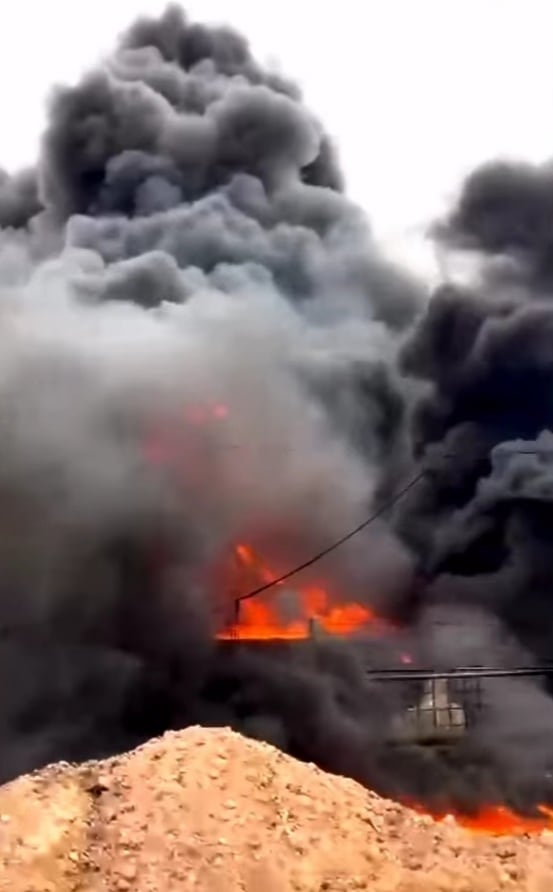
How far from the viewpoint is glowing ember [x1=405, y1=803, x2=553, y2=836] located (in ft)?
33.2

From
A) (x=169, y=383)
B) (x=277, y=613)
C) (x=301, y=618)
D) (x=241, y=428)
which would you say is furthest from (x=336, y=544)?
(x=169, y=383)

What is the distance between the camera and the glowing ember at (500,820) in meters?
10.1

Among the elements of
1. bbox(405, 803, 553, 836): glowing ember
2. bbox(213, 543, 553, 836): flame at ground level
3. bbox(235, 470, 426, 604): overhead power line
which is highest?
bbox(235, 470, 426, 604): overhead power line

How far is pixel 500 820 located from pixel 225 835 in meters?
4.27

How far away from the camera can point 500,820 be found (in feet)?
34.1

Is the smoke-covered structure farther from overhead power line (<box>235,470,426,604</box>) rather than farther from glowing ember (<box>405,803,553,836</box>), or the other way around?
glowing ember (<box>405,803,553,836</box>)

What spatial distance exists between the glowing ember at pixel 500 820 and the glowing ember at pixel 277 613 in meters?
1.94

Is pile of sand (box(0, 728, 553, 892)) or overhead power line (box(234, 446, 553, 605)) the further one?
overhead power line (box(234, 446, 553, 605))

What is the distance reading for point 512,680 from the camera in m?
11.1

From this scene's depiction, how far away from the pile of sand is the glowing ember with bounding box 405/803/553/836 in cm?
227

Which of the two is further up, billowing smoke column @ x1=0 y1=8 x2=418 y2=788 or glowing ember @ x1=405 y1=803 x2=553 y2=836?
billowing smoke column @ x1=0 y1=8 x2=418 y2=788

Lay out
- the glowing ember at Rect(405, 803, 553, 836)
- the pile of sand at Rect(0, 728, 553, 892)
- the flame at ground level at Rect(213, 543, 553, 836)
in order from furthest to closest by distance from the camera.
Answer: the flame at ground level at Rect(213, 543, 553, 836), the glowing ember at Rect(405, 803, 553, 836), the pile of sand at Rect(0, 728, 553, 892)

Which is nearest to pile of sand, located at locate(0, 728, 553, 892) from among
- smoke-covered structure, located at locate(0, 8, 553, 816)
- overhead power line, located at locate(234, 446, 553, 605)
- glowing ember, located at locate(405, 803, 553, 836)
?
glowing ember, located at locate(405, 803, 553, 836)

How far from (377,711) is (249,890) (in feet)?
13.2
